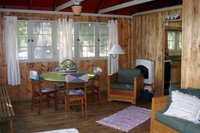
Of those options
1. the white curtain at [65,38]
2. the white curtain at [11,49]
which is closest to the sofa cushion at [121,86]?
the white curtain at [65,38]

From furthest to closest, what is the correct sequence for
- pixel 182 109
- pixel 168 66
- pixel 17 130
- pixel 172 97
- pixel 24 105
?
pixel 168 66
pixel 24 105
pixel 17 130
pixel 172 97
pixel 182 109

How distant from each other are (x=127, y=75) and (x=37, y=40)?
2.48m

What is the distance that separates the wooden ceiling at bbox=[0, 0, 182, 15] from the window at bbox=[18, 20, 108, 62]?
37 centimetres

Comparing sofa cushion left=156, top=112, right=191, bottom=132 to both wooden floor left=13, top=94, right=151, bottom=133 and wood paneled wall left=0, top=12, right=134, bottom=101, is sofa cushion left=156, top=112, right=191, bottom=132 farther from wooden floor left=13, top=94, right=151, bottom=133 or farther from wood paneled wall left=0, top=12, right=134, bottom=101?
wood paneled wall left=0, top=12, right=134, bottom=101

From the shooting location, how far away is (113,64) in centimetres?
666

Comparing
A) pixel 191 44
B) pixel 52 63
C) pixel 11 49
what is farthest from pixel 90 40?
pixel 191 44

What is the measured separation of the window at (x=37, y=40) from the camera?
18.7 feet

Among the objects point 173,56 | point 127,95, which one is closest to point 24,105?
point 127,95

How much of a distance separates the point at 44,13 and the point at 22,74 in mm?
1651

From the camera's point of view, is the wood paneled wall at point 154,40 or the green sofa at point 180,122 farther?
the wood paneled wall at point 154,40

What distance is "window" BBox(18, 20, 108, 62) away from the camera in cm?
573

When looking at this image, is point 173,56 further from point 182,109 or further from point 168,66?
point 182,109

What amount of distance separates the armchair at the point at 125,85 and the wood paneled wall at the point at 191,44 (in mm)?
1717

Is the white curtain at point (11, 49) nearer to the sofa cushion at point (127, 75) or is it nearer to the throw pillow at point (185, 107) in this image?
the sofa cushion at point (127, 75)
